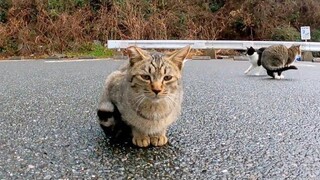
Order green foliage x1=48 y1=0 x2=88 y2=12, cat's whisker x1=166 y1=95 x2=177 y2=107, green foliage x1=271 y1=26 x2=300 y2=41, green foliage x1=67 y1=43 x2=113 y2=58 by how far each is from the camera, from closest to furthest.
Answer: cat's whisker x1=166 y1=95 x2=177 y2=107 < green foliage x1=67 y1=43 x2=113 y2=58 < green foliage x1=48 y1=0 x2=88 y2=12 < green foliage x1=271 y1=26 x2=300 y2=41

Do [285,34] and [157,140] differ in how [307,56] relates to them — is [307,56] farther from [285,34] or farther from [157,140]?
[157,140]

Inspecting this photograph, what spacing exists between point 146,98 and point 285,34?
15585 mm

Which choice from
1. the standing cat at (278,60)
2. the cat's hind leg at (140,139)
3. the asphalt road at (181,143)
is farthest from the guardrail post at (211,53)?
the cat's hind leg at (140,139)

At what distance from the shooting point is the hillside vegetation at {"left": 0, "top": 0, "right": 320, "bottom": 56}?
47.8 feet

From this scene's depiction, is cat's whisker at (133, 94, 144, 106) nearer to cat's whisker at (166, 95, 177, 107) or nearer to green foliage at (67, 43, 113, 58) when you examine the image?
cat's whisker at (166, 95, 177, 107)

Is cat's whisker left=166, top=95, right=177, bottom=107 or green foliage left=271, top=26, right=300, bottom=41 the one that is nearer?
cat's whisker left=166, top=95, right=177, bottom=107

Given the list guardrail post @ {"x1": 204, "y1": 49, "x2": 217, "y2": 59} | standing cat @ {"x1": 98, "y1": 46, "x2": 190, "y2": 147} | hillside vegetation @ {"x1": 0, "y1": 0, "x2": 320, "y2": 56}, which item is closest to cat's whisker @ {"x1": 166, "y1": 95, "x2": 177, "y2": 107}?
standing cat @ {"x1": 98, "y1": 46, "x2": 190, "y2": 147}

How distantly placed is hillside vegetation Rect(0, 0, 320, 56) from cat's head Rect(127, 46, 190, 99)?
492 inches

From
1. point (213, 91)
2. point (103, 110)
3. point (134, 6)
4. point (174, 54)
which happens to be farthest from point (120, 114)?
point (134, 6)

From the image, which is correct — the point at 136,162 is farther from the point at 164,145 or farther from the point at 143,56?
the point at 143,56

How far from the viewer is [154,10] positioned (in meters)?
16.6

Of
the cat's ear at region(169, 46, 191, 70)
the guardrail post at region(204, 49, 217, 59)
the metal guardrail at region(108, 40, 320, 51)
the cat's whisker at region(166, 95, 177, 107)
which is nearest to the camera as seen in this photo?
the cat's whisker at region(166, 95, 177, 107)

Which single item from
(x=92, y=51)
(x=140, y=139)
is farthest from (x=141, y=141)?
(x=92, y=51)

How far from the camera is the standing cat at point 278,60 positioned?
6.73 meters
